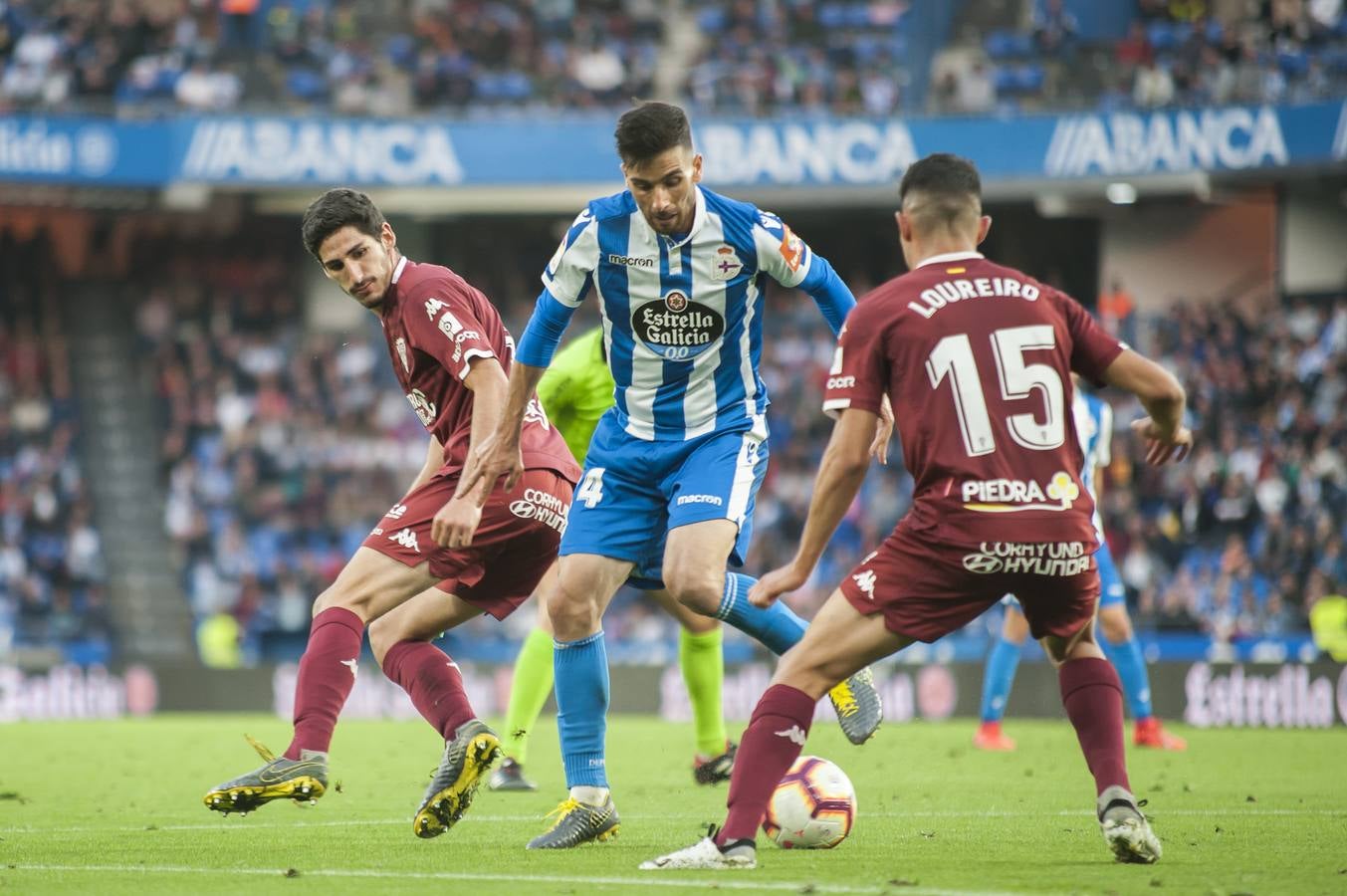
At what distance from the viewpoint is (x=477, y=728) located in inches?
264

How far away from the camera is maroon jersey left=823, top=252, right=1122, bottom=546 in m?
5.45

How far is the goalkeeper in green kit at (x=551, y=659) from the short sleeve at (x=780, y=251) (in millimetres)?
2590

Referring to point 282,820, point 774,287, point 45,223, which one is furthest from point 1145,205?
point 282,820

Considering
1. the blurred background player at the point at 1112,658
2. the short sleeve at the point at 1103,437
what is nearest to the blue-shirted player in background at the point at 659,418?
the short sleeve at the point at 1103,437

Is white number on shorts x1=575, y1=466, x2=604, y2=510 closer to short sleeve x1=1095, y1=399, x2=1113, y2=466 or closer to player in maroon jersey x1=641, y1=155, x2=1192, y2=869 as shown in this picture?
player in maroon jersey x1=641, y1=155, x2=1192, y2=869

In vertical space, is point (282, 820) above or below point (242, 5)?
below

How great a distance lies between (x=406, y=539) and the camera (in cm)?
684

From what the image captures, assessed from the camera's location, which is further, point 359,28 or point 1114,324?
point 359,28

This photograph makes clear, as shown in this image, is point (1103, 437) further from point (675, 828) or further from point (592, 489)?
point (592, 489)

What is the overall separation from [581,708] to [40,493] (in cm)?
2122

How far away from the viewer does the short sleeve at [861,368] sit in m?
5.45

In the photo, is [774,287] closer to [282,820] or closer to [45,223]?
[45,223]

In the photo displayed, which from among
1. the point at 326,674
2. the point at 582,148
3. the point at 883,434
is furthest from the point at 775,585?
the point at 582,148

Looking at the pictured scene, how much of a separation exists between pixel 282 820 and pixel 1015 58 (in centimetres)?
2028
